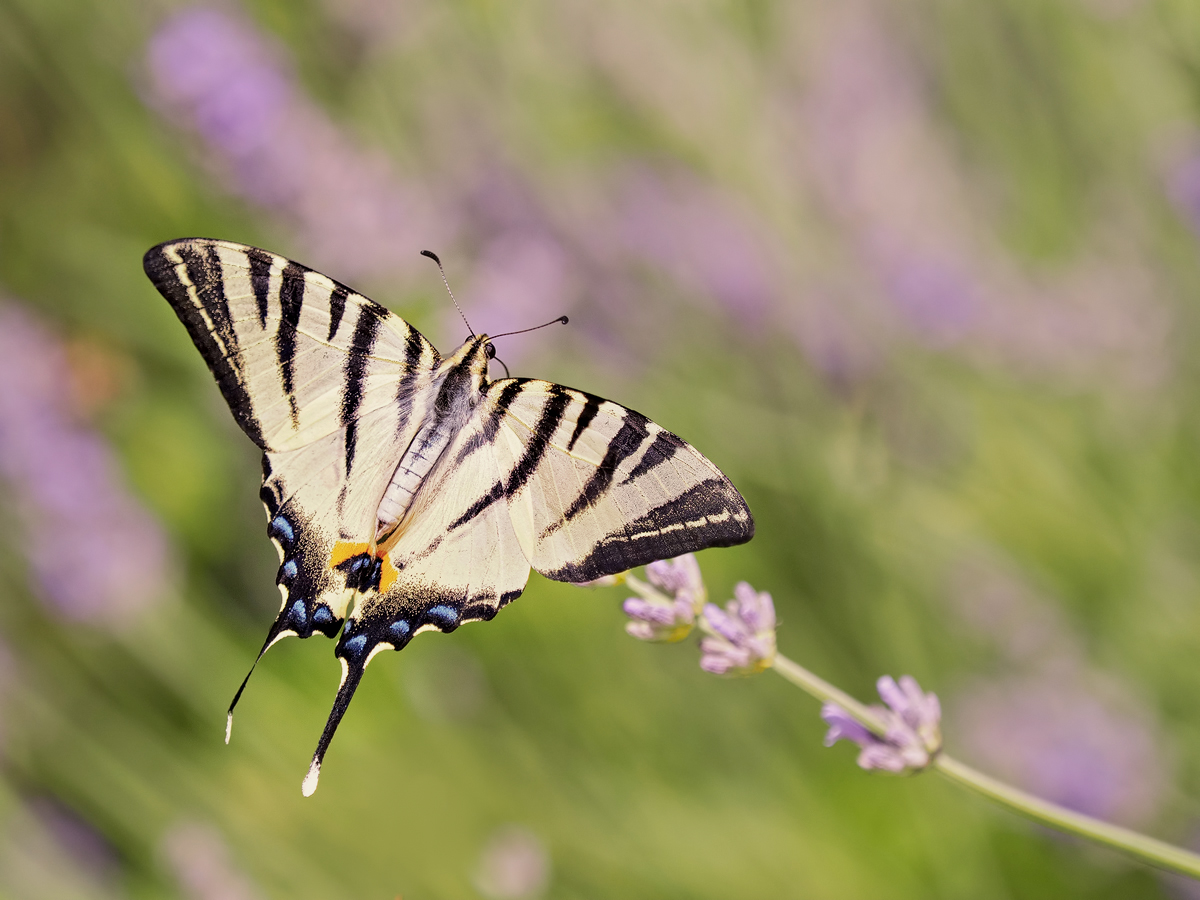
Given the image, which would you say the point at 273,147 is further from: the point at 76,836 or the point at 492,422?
the point at 76,836

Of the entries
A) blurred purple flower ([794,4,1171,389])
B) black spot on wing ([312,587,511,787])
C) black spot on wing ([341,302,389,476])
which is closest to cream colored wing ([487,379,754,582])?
A: black spot on wing ([312,587,511,787])

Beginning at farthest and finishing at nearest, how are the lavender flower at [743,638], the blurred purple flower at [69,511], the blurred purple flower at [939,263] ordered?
the blurred purple flower at [939,263]
the blurred purple flower at [69,511]
the lavender flower at [743,638]

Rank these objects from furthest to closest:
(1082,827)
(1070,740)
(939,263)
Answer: (939,263)
(1070,740)
(1082,827)

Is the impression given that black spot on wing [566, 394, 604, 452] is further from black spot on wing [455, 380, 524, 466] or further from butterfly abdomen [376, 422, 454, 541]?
butterfly abdomen [376, 422, 454, 541]

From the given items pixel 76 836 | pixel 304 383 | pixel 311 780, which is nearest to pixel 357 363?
pixel 304 383

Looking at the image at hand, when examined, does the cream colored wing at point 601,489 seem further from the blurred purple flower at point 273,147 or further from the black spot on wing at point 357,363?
the blurred purple flower at point 273,147

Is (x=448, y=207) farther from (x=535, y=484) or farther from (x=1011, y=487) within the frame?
(x=1011, y=487)

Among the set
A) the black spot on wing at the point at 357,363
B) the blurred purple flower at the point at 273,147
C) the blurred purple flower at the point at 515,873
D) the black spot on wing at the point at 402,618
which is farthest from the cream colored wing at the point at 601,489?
the blurred purple flower at the point at 273,147
